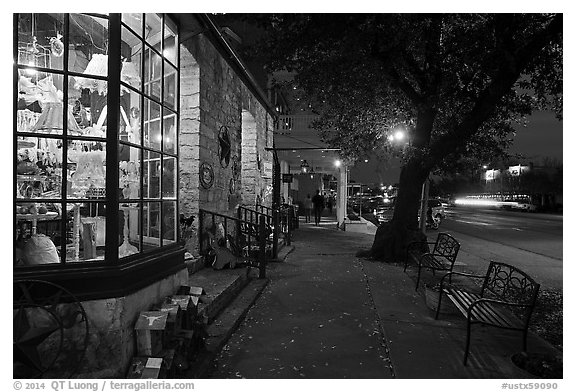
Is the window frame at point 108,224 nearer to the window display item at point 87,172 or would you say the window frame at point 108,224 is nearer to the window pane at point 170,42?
the window display item at point 87,172

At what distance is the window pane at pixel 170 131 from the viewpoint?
5.21m

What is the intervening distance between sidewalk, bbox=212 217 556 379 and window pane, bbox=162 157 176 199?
1.90 m

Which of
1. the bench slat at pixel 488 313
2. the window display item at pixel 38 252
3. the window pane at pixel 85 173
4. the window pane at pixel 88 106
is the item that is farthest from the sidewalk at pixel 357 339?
the window pane at pixel 88 106

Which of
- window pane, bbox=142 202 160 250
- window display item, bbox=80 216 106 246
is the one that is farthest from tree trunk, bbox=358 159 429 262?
window display item, bbox=80 216 106 246

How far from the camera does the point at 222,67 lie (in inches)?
359

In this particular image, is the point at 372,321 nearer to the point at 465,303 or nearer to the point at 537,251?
the point at 465,303

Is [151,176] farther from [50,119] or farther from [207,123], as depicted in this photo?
[207,123]

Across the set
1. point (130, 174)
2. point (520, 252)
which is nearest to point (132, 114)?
point (130, 174)

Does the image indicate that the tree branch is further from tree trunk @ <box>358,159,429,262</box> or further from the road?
the road

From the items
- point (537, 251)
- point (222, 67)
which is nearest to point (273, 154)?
point (222, 67)

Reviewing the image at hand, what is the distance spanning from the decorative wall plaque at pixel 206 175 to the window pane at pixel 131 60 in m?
3.23

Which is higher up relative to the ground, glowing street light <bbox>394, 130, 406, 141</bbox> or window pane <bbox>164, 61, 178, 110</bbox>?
glowing street light <bbox>394, 130, 406, 141</bbox>

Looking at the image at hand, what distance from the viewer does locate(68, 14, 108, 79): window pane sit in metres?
3.95
